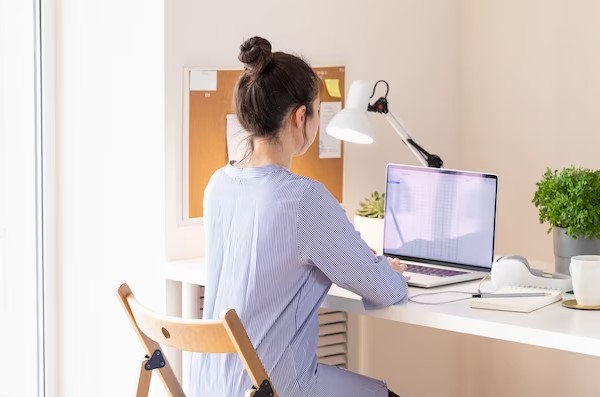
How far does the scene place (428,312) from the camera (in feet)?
6.72

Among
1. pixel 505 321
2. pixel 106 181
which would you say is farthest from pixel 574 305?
pixel 106 181

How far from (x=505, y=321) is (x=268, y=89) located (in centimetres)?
66

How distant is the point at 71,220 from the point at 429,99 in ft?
3.92

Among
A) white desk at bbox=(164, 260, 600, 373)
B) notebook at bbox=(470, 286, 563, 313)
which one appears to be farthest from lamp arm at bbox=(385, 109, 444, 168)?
notebook at bbox=(470, 286, 563, 313)

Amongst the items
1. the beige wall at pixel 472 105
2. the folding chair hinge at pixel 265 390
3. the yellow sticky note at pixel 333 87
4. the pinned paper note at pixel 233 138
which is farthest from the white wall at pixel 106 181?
the folding chair hinge at pixel 265 390

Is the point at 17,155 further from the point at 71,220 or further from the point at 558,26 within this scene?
the point at 558,26

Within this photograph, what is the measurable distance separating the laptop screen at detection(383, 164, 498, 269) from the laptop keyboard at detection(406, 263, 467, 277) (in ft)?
0.12

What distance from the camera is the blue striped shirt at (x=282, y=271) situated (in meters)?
1.99

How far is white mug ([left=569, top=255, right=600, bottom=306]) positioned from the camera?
207cm

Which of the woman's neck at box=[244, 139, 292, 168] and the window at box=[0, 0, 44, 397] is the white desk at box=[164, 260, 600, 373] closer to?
the woman's neck at box=[244, 139, 292, 168]

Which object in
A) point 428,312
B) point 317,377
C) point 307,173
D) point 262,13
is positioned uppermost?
point 262,13

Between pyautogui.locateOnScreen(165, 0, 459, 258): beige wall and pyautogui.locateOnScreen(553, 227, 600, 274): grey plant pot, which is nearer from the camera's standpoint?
pyautogui.locateOnScreen(553, 227, 600, 274): grey plant pot

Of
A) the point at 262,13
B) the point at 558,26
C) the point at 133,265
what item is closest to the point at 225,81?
the point at 262,13

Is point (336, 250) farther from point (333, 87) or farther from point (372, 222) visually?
point (333, 87)
